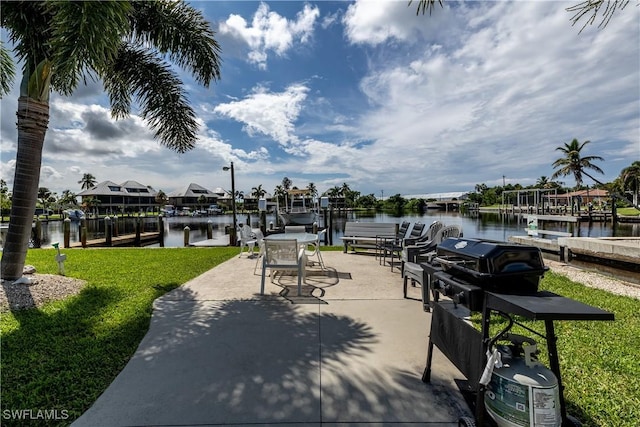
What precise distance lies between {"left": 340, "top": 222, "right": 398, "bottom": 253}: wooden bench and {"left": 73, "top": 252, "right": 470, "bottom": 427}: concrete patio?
3.91m

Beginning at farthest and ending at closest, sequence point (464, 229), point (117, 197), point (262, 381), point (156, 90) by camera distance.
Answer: point (117, 197), point (464, 229), point (156, 90), point (262, 381)

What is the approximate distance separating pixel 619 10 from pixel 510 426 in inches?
126

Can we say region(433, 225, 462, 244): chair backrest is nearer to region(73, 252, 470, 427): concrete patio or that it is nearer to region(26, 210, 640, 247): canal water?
region(73, 252, 470, 427): concrete patio

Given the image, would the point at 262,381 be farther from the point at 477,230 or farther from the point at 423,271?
the point at 477,230

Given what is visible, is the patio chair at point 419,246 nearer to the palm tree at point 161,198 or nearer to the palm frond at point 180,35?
the palm frond at point 180,35

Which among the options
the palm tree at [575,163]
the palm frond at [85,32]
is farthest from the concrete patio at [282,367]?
the palm tree at [575,163]

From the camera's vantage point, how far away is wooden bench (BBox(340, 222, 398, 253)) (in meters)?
8.27

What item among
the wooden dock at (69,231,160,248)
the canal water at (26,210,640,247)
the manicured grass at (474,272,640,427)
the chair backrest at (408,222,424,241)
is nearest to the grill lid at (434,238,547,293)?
the manicured grass at (474,272,640,427)

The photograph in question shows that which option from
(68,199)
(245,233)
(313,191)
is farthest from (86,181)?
(245,233)

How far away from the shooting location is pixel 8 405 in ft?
6.70

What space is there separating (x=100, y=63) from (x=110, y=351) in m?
3.03

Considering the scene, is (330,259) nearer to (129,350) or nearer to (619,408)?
(129,350)

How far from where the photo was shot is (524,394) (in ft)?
4.59

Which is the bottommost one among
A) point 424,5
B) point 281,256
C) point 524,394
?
point 524,394
